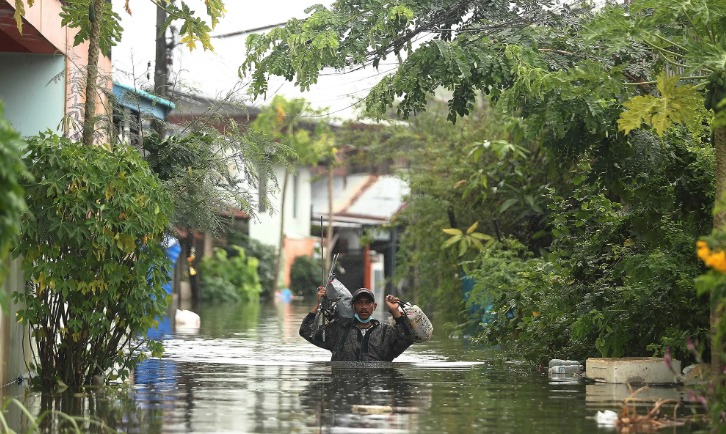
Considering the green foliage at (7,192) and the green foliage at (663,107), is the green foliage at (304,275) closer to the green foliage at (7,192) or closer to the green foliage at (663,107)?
the green foliage at (663,107)

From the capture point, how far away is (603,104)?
45.6 feet

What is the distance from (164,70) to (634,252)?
18224 millimetres

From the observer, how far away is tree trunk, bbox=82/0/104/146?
1423 cm

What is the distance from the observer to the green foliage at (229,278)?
55.3 meters

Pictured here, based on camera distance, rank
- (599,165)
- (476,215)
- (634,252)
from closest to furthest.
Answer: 1. (599,165)
2. (634,252)
3. (476,215)

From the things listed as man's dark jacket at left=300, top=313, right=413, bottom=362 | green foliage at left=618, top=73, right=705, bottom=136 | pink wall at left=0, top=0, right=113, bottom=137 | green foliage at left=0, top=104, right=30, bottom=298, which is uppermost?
pink wall at left=0, top=0, right=113, bottom=137

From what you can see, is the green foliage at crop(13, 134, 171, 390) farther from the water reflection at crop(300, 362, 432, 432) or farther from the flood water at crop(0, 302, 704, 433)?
the water reflection at crop(300, 362, 432, 432)

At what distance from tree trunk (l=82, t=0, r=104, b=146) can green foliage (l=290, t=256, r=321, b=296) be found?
50.2m

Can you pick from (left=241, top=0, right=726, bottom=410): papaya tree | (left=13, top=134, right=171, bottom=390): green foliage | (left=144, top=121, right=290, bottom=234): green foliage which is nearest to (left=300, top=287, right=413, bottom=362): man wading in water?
(left=144, top=121, right=290, bottom=234): green foliage

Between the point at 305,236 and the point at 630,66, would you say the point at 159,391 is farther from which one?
the point at 305,236

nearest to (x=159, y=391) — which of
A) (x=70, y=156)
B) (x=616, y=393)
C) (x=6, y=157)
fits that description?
(x=70, y=156)

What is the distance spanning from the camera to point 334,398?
41.7ft

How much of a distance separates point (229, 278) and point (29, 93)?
125 ft

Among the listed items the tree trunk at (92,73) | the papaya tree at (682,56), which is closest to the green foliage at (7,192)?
the papaya tree at (682,56)
